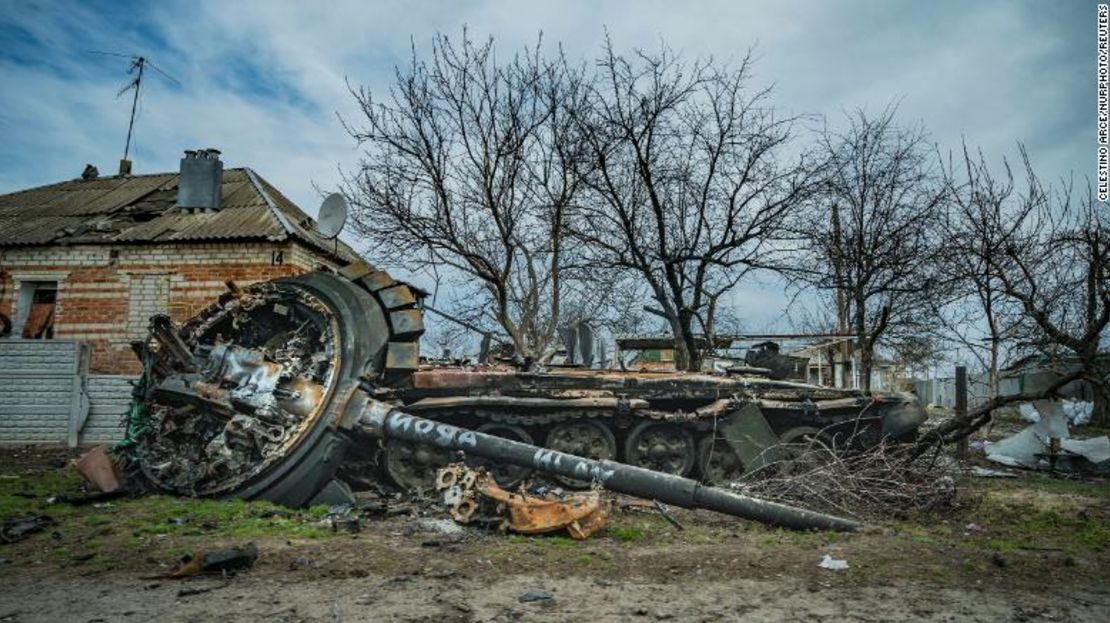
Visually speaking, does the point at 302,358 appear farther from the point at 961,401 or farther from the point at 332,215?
the point at 961,401

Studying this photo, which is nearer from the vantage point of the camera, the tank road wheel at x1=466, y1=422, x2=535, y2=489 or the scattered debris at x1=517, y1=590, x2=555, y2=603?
the scattered debris at x1=517, y1=590, x2=555, y2=603

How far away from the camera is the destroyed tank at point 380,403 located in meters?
7.24

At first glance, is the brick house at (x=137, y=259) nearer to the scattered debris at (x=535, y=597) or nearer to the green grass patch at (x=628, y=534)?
the green grass patch at (x=628, y=534)

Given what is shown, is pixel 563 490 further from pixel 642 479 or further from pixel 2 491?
pixel 2 491

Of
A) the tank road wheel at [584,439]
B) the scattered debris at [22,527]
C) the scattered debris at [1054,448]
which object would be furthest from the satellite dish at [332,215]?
the scattered debris at [1054,448]

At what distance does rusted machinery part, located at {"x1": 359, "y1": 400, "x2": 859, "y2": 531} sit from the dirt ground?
0.68 feet

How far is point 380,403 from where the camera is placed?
751cm

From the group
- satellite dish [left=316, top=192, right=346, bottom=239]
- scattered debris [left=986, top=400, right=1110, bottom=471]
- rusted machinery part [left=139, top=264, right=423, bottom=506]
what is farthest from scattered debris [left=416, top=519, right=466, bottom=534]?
scattered debris [left=986, top=400, right=1110, bottom=471]

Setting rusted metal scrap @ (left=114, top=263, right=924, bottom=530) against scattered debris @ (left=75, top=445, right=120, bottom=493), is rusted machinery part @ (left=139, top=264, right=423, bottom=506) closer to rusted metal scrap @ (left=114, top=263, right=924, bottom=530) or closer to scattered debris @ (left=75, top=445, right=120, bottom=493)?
rusted metal scrap @ (left=114, top=263, right=924, bottom=530)

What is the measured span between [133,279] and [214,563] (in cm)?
1479

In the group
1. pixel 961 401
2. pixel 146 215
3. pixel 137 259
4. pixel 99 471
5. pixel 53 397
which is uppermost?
pixel 146 215

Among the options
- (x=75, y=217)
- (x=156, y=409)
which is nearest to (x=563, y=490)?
(x=156, y=409)

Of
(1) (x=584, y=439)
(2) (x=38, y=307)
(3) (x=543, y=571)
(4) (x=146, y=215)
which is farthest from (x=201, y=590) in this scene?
(2) (x=38, y=307)

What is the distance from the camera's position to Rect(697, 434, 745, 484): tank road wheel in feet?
29.3
